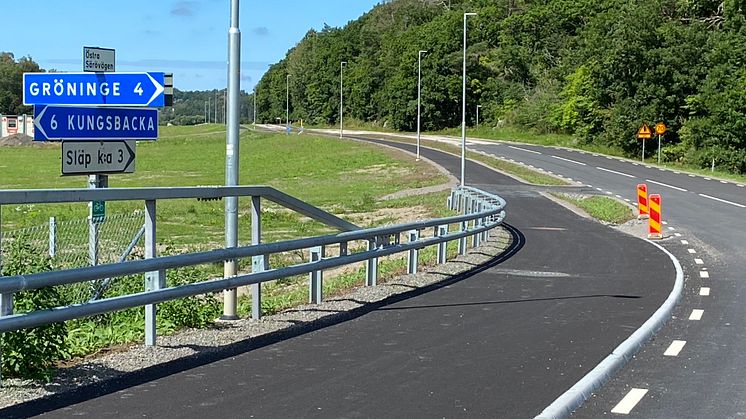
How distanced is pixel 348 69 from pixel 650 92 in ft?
289

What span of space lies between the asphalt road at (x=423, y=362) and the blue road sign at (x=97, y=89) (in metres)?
3.13

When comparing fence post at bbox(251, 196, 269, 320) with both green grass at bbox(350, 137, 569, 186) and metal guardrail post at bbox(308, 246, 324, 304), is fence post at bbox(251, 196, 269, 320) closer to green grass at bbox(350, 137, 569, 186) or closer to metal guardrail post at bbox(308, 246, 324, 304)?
metal guardrail post at bbox(308, 246, 324, 304)

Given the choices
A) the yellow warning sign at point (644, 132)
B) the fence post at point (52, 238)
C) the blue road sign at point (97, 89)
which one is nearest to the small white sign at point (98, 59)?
the blue road sign at point (97, 89)

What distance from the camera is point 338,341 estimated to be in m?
9.70

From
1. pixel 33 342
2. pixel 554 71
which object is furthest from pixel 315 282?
pixel 554 71

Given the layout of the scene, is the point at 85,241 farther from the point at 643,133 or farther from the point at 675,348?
the point at 643,133

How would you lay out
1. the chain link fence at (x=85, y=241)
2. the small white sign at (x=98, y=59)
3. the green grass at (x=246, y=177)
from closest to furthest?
the chain link fence at (x=85, y=241), the small white sign at (x=98, y=59), the green grass at (x=246, y=177)

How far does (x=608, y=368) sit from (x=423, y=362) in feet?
5.15

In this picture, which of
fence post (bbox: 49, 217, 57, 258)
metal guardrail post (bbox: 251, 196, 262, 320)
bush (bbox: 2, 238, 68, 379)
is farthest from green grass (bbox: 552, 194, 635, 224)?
bush (bbox: 2, 238, 68, 379)

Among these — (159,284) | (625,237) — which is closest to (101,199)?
(159,284)

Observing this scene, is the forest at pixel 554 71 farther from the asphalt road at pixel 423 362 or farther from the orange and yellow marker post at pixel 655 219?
the asphalt road at pixel 423 362

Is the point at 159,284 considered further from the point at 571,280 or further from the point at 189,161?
the point at 189,161

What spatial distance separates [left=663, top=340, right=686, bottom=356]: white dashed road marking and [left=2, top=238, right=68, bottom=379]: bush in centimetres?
551

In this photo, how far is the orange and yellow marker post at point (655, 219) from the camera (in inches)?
984
